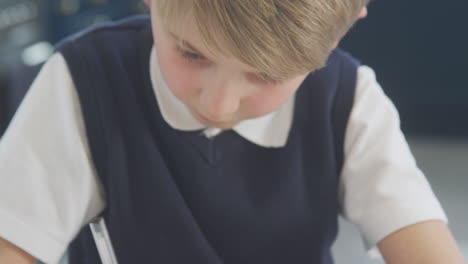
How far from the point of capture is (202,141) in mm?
640

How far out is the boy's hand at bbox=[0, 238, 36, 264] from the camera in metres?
0.56

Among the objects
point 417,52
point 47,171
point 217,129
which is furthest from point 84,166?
point 417,52

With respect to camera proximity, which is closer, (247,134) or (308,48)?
(308,48)

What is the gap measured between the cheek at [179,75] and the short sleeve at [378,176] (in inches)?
8.4

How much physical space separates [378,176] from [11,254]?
1.21ft

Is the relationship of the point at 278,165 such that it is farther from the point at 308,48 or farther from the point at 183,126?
the point at 308,48

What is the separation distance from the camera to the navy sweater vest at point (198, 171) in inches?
25.0

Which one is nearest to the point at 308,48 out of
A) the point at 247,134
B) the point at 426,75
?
the point at 247,134

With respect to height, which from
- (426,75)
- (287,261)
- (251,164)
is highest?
(251,164)

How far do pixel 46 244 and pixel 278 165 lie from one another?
0.25 metres

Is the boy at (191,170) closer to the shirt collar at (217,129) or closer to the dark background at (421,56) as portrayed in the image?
the shirt collar at (217,129)

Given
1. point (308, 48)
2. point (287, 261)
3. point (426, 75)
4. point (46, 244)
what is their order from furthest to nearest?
1. point (426, 75)
2. point (287, 261)
3. point (46, 244)
4. point (308, 48)

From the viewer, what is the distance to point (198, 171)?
0.64 metres

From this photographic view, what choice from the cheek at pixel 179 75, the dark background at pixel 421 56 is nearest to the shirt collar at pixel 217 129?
the cheek at pixel 179 75
